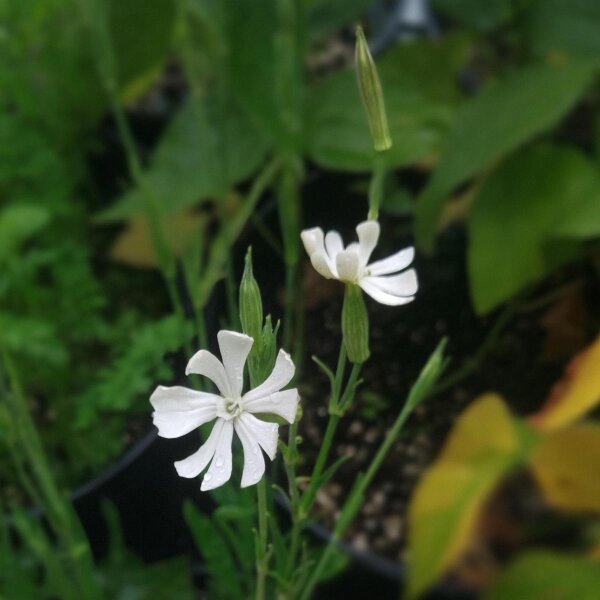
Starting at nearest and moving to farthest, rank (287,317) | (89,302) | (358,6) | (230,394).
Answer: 1. (230,394)
2. (287,317)
3. (89,302)
4. (358,6)

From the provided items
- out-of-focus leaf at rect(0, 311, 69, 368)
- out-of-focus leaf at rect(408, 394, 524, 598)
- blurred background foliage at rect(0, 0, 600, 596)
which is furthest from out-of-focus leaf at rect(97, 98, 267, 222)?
out-of-focus leaf at rect(408, 394, 524, 598)

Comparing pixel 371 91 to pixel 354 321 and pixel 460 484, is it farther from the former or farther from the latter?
pixel 460 484

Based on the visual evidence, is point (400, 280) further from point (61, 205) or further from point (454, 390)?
point (61, 205)

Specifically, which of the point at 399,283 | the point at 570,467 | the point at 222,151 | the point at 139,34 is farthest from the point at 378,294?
the point at 139,34

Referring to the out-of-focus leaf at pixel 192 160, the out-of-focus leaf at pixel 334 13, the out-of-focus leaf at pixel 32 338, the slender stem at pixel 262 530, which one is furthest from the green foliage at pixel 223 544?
the out-of-focus leaf at pixel 334 13

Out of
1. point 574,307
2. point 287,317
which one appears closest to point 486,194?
point 574,307

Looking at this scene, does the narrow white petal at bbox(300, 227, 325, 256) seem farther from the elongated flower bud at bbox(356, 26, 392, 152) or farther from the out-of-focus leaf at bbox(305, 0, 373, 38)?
the out-of-focus leaf at bbox(305, 0, 373, 38)

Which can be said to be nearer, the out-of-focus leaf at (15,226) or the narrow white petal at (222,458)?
the narrow white petal at (222,458)

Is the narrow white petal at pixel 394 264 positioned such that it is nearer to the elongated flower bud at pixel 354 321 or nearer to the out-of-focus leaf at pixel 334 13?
the elongated flower bud at pixel 354 321
